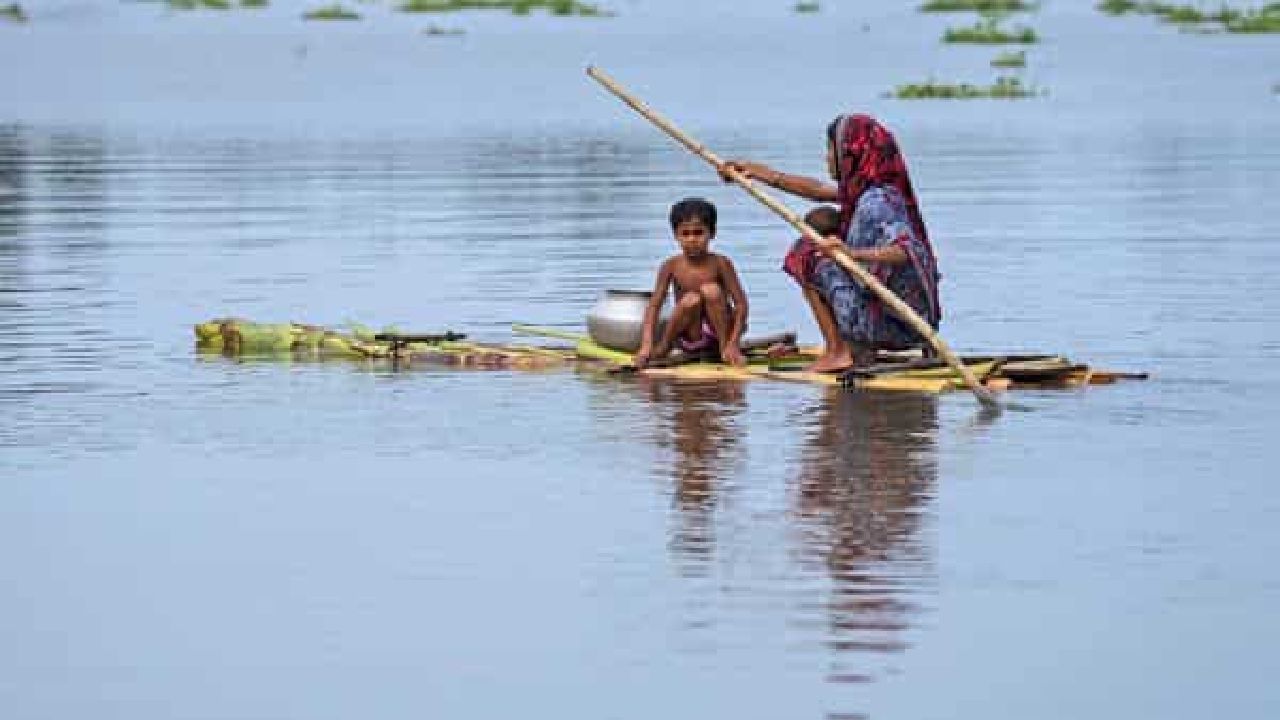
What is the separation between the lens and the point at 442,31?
55188 mm

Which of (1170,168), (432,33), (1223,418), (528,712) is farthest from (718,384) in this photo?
(432,33)

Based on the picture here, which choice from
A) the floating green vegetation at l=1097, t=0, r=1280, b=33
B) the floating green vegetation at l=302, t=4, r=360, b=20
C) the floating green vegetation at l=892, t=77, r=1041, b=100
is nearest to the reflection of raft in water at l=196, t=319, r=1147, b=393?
the floating green vegetation at l=892, t=77, r=1041, b=100

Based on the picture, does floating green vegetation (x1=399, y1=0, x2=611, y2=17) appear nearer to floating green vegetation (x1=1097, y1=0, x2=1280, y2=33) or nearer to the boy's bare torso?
floating green vegetation (x1=1097, y1=0, x2=1280, y2=33)

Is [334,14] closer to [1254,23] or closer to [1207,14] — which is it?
[1207,14]

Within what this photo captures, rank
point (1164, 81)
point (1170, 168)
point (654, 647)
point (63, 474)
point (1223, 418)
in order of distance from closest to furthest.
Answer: point (654, 647) < point (63, 474) < point (1223, 418) < point (1170, 168) < point (1164, 81)

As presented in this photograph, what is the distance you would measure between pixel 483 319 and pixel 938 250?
166 inches

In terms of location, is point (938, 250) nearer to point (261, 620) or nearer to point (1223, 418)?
point (1223, 418)

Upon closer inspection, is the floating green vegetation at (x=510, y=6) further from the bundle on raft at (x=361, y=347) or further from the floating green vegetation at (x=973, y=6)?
the bundle on raft at (x=361, y=347)

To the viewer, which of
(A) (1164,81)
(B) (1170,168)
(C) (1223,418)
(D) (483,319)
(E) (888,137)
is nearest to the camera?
(C) (1223,418)

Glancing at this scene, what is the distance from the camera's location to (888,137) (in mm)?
12352

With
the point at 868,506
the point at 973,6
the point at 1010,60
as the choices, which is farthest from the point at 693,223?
the point at 973,6

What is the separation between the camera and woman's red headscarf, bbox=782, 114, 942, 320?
1229cm

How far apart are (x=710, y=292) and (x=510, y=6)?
4920 centimetres

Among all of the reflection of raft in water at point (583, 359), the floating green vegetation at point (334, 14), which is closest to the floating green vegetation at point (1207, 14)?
the floating green vegetation at point (334, 14)
